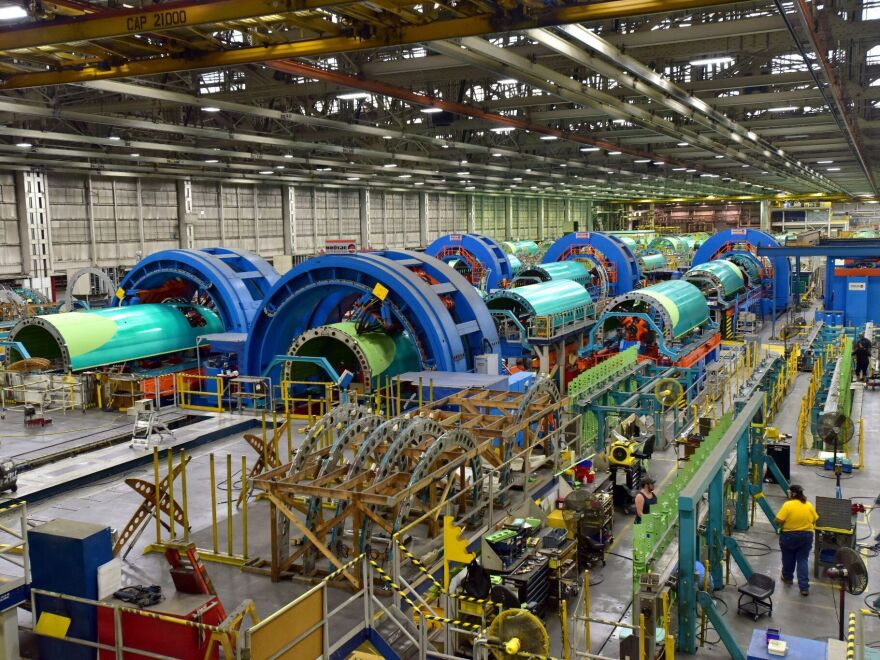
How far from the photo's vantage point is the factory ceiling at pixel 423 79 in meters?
11.0

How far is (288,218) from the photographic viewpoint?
46.6 meters

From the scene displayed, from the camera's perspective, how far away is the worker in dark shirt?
78.3ft

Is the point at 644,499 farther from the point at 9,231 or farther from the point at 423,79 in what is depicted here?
the point at 9,231

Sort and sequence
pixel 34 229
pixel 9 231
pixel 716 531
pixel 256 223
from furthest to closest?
1. pixel 256 223
2. pixel 34 229
3. pixel 9 231
4. pixel 716 531

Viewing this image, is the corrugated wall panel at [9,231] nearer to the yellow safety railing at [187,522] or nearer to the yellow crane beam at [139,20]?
the yellow crane beam at [139,20]

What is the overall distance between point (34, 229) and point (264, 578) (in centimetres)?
2898

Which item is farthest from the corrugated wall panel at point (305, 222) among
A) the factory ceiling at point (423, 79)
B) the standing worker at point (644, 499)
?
the standing worker at point (644, 499)

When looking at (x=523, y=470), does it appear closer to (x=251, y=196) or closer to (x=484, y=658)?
(x=484, y=658)

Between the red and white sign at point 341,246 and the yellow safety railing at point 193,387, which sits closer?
the yellow safety railing at point 193,387

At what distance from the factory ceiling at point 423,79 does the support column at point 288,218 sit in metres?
8.62

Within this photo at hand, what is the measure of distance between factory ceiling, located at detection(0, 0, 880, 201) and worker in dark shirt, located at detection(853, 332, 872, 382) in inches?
247

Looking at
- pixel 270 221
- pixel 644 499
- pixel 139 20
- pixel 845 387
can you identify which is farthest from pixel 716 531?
pixel 270 221

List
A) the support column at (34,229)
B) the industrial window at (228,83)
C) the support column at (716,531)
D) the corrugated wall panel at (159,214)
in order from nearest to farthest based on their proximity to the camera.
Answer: the support column at (716,531) → the industrial window at (228,83) → the support column at (34,229) → the corrugated wall panel at (159,214)

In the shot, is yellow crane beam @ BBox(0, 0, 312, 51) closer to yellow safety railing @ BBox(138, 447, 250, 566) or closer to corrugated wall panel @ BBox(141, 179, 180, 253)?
yellow safety railing @ BBox(138, 447, 250, 566)
